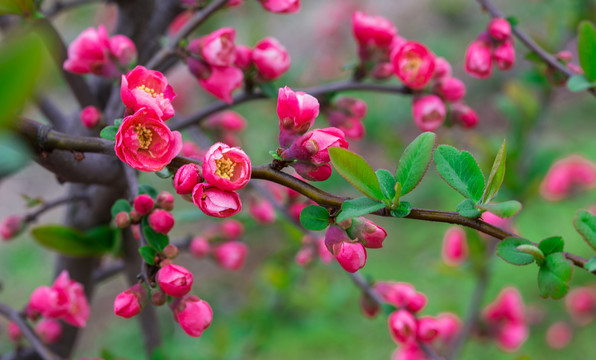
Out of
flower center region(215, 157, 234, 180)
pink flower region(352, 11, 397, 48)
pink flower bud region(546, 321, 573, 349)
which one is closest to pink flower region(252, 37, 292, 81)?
pink flower region(352, 11, 397, 48)

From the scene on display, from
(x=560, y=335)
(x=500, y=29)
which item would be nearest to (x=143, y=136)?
(x=500, y=29)

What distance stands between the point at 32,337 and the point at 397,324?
41 cm

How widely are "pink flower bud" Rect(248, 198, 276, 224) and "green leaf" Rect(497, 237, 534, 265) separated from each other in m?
0.55

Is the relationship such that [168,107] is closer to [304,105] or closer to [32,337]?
[304,105]

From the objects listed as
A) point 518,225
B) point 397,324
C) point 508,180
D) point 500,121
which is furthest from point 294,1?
point 500,121

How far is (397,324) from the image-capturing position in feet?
1.84

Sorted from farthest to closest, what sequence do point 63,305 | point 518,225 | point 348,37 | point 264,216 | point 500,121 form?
point 348,37
point 500,121
point 518,225
point 264,216
point 63,305

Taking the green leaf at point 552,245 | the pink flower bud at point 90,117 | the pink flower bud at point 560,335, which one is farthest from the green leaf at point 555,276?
the pink flower bud at point 560,335

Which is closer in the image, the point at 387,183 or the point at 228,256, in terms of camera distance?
the point at 387,183

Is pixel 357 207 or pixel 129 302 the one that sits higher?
pixel 357 207

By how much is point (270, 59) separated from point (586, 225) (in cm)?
34

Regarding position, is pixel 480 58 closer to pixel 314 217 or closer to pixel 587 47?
pixel 587 47

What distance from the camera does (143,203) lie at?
42 centimetres

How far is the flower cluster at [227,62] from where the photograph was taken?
1.70 ft
